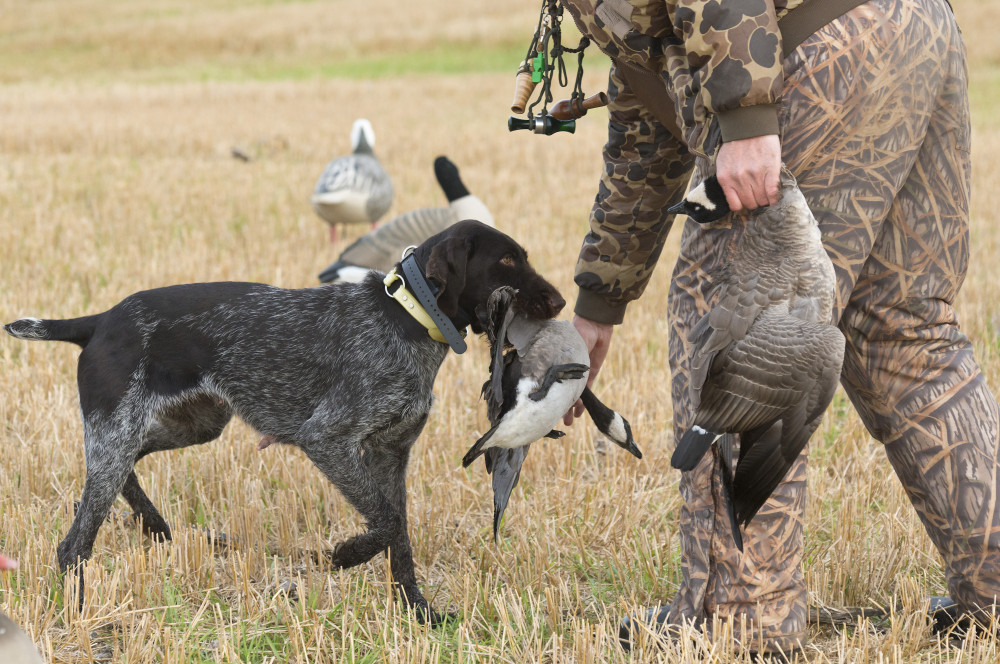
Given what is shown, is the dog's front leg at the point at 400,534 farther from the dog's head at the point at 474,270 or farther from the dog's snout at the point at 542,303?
the dog's snout at the point at 542,303

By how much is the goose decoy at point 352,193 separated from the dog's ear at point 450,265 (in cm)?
561

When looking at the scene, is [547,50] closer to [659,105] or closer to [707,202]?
[659,105]

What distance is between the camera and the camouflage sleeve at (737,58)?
91.7 inches

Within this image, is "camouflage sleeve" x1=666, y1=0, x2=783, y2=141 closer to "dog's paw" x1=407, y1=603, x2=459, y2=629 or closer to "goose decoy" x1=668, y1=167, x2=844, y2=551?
"goose decoy" x1=668, y1=167, x2=844, y2=551

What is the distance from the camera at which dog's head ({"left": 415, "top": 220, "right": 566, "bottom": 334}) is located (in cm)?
346

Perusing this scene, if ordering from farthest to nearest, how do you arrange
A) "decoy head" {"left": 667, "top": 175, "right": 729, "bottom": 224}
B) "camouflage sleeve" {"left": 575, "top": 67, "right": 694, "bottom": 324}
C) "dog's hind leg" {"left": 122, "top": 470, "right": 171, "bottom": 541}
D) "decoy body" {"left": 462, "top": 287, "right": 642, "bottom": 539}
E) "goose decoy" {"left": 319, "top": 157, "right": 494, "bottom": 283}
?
"goose decoy" {"left": 319, "top": 157, "right": 494, "bottom": 283} < "dog's hind leg" {"left": 122, "top": 470, "right": 171, "bottom": 541} < "camouflage sleeve" {"left": 575, "top": 67, "right": 694, "bottom": 324} < "decoy body" {"left": 462, "top": 287, "right": 642, "bottom": 539} < "decoy head" {"left": 667, "top": 175, "right": 729, "bottom": 224}

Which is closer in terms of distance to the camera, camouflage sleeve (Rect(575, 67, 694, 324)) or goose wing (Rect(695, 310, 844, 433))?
goose wing (Rect(695, 310, 844, 433))

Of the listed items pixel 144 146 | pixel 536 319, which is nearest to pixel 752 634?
pixel 536 319

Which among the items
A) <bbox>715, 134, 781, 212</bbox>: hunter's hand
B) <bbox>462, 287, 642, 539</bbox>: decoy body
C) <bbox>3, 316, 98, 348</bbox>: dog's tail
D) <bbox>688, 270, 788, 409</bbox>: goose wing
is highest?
<bbox>715, 134, 781, 212</bbox>: hunter's hand

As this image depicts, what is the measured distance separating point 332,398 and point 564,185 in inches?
360

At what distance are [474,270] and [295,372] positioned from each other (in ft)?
2.55

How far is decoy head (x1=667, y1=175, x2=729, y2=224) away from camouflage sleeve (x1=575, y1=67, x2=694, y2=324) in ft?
2.10

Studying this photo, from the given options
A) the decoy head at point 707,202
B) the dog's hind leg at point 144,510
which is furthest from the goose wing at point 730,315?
the dog's hind leg at point 144,510

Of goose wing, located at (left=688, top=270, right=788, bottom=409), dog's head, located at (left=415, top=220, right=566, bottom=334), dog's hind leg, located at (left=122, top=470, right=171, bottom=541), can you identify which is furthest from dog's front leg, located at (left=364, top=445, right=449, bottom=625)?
goose wing, located at (left=688, top=270, right=788, bottom=409)
